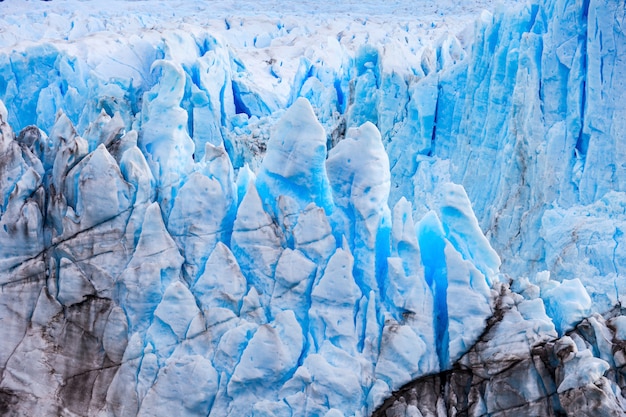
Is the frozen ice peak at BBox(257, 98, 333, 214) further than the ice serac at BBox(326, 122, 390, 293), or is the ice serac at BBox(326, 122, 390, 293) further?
the frozen ice peak at BBox(257, 98, 333, 214)

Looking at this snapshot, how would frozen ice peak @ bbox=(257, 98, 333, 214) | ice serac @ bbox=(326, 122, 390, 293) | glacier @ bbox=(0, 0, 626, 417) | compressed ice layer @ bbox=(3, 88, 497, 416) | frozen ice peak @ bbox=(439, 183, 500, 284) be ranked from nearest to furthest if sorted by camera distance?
glacier @ bbox=(0, 0, 626, 417) < compressed ice layer @ bbox=(3, 88, 497, 416) < frozen ice peak @ bbox=(439, 183, 500, 284) < ice serac @ bbox=(326, 122, 390, 293) < frozen ice peak @ bbox=(257, 98, 333, 214)

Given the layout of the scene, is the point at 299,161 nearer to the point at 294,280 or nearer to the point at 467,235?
the point at 294,280

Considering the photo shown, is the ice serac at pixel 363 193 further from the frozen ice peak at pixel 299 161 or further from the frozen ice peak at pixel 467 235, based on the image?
the frozen ice peak at pixel 467 235

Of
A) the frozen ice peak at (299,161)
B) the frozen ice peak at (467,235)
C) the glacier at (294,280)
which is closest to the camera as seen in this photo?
the glacier at (294,280)

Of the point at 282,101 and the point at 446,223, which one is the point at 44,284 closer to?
the point at 446,223

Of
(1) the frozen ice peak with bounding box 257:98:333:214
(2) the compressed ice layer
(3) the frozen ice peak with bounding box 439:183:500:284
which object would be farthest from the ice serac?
(3) the frozen ice peak with bounding box 439:183:500:284

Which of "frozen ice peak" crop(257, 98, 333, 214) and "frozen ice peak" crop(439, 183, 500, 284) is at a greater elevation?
"frozen ice peak" crop(257, 98, 333, 214)

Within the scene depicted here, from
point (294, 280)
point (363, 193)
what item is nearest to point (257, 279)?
point (294, 280)

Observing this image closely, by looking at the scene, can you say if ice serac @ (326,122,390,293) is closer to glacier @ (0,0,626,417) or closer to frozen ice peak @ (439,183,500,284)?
glacier @ (0,0,626,417)

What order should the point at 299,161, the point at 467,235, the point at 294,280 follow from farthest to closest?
the point at 299,161 < the point at 294,280 < the point at 467,235

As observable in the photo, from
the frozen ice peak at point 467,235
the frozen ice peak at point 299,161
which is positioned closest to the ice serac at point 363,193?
the frozen ice peak at point 299,161

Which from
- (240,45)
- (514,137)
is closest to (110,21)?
(240,45)
